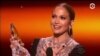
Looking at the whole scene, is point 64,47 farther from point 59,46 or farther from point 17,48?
point 17,48

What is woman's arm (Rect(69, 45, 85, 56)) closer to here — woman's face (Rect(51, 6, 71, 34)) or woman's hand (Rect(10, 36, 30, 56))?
woman's face (Rect(51, 6, 71, 34))

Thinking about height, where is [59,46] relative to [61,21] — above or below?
below

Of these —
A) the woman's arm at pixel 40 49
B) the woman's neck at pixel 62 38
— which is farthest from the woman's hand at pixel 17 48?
the woman's neck at pixel 62 38

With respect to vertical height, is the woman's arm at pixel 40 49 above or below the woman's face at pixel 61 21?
below

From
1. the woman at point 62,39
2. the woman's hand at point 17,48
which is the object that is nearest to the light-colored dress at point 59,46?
the woman at point 62,39

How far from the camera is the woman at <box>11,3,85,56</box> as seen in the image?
1.78m

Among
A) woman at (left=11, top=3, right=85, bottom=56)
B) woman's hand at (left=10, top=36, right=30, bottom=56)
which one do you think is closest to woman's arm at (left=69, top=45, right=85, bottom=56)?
woman at (left=11, top=3, right=85, bottom=56)

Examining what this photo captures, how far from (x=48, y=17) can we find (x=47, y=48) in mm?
231

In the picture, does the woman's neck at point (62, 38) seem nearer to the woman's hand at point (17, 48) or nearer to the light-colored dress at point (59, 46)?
the light-colored dress at point (59, 46)

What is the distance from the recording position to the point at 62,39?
181 cm

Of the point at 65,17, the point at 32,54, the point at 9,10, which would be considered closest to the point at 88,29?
the point at 65,17

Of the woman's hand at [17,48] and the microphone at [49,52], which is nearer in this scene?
the microphone at [49,52]

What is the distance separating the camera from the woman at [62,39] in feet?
5.82

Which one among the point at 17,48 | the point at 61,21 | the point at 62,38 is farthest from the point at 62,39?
the point at 17,48
